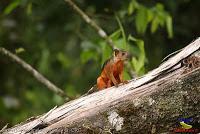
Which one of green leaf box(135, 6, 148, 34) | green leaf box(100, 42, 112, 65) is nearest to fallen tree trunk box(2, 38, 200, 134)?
green leaf box(100, 42, 112, 65)

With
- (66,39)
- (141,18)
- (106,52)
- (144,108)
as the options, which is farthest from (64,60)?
(144,108)

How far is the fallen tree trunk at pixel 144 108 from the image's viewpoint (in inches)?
125

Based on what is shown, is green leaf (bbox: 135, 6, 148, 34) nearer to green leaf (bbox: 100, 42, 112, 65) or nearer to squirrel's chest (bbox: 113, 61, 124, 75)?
green leaf (bbox: 100, 42, 112, 65)

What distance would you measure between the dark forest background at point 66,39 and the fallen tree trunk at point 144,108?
236 cm

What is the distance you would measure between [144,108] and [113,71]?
2.53 ft

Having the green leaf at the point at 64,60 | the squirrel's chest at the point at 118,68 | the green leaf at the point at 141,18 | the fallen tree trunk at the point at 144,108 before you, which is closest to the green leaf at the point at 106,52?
the green leaf at the point at 141,18

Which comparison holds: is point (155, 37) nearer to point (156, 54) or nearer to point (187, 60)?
point (156, 54)

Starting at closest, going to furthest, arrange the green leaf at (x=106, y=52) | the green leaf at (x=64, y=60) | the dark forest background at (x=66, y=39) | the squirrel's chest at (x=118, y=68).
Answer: the squirrel's chest at (x=118, y=68), the green leaf at (x=106, y=52), the dark forest background at (x=66, y=39), the green leaf at (x=64, y=60)

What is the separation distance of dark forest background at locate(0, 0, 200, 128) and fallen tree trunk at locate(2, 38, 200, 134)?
93.0 inches

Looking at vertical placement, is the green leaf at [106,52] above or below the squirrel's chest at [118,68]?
above

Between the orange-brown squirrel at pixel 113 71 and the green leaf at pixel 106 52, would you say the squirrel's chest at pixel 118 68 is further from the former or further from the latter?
A: the green leaf at pixel 106 52

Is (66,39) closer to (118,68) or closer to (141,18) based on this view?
(141,18)

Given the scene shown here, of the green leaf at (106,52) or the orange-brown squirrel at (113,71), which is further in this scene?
the green leaf at (106,52)

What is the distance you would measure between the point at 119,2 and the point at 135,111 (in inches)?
148
